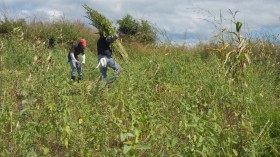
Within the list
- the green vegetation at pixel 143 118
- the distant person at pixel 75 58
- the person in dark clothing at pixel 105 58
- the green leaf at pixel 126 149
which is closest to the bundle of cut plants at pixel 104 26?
the distant person at pixel 75 58

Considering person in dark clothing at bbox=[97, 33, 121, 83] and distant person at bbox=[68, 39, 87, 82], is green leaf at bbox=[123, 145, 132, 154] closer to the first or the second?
person in dark clothing at bbox=[97, 33, 121, 83]

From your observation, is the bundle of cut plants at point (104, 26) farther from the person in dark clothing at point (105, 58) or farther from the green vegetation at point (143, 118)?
the green vegetation at point (143, 118)

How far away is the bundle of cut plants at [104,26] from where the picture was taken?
447 inches

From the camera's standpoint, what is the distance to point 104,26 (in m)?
11.6

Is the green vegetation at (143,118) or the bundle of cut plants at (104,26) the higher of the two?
the bundle of cut plants at (104,26)

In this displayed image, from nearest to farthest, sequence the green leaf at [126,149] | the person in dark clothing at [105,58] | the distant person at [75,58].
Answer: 1. the green leaf at [126,149]
2. the person in dark clothing at [105,58]
3. the distant person at [75,58]

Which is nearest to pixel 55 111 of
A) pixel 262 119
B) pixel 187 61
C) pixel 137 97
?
pixel 137 97

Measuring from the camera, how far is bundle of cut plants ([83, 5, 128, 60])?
11.4 metres

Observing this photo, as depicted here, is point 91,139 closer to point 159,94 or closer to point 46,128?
point 46,128

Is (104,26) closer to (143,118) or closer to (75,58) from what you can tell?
(75,58)

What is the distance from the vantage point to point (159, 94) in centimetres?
548

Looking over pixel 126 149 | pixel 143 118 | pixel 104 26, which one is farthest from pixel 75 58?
pixel 126 149

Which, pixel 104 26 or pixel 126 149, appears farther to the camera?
pixel 104 26

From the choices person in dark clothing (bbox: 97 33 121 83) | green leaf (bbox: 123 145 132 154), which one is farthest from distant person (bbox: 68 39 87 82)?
green leaf (bbox: 123 145 132 154)
